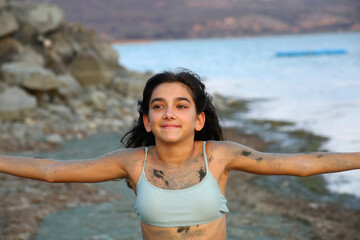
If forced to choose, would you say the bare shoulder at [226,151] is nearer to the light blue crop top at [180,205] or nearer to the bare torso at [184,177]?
the bare torso at [184,177]

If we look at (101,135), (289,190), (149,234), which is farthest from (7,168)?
(101,135)

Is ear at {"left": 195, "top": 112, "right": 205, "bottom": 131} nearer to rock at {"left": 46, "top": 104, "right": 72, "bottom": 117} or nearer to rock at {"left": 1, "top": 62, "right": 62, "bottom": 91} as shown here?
rock at {"left": 46, "top": 104, "right": 72, "bottom": 117}

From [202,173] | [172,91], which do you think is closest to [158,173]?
[202,173]

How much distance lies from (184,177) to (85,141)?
6.54 meters

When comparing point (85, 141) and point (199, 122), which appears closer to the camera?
point (199, 122)

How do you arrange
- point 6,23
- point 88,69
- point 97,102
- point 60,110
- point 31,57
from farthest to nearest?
point 88,69
point 31,57
point 6,23
point 97,102
point 60,110

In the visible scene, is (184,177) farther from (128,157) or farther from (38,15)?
(38,15)

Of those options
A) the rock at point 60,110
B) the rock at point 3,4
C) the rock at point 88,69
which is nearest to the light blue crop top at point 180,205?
the rock at point 60,110

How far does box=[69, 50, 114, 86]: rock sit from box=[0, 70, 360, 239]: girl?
12.0m

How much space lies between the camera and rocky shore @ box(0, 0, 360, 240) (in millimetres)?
4480

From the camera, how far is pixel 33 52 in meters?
13.1

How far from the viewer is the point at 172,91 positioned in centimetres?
238

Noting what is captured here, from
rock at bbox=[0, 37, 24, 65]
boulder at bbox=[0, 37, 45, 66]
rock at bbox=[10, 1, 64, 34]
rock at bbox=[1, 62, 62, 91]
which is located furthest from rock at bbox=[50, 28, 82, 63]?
rock at bbox=[1, 62, 62, 91]

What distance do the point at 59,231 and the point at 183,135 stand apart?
2555 millimetres
